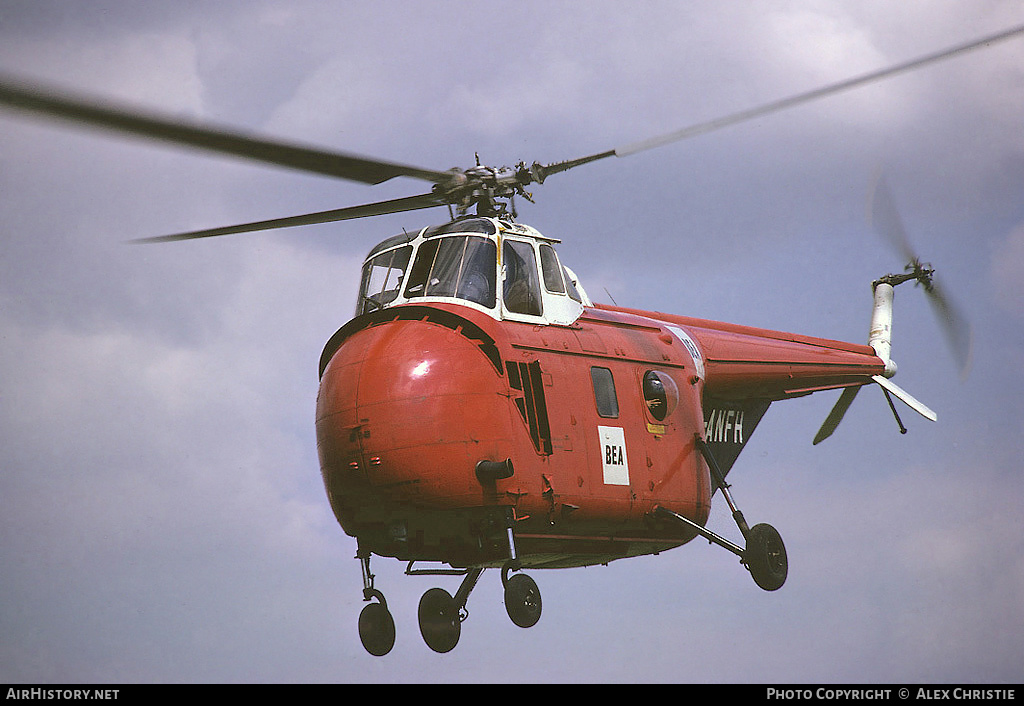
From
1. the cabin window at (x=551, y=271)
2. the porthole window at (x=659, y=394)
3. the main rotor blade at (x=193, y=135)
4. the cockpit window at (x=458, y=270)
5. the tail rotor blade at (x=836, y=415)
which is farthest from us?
the tail rotor blade at (x=836, y=415)

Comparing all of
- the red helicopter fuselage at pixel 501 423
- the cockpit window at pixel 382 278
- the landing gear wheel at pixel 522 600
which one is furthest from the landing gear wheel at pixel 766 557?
the cockpit window at pixel 382 278

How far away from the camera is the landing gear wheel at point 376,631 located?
16.6 metres

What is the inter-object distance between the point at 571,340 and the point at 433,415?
115 inches

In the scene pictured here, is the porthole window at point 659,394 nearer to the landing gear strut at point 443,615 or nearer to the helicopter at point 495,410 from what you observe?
the helicopter at point 495,410

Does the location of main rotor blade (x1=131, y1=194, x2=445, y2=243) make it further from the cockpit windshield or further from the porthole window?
the porthole window

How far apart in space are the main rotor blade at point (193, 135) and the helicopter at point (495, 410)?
5cm

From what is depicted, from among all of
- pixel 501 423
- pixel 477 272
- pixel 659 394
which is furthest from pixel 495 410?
pixel 659 394

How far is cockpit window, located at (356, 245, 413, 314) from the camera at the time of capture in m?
17.2

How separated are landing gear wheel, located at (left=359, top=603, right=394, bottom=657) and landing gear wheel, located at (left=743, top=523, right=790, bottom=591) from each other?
5.89 m

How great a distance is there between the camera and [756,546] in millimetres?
19078

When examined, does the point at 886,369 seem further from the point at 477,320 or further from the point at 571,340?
the point at 477,320

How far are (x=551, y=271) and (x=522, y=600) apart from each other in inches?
190

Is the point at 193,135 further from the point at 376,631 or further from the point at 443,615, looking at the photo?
the point at 443,615
